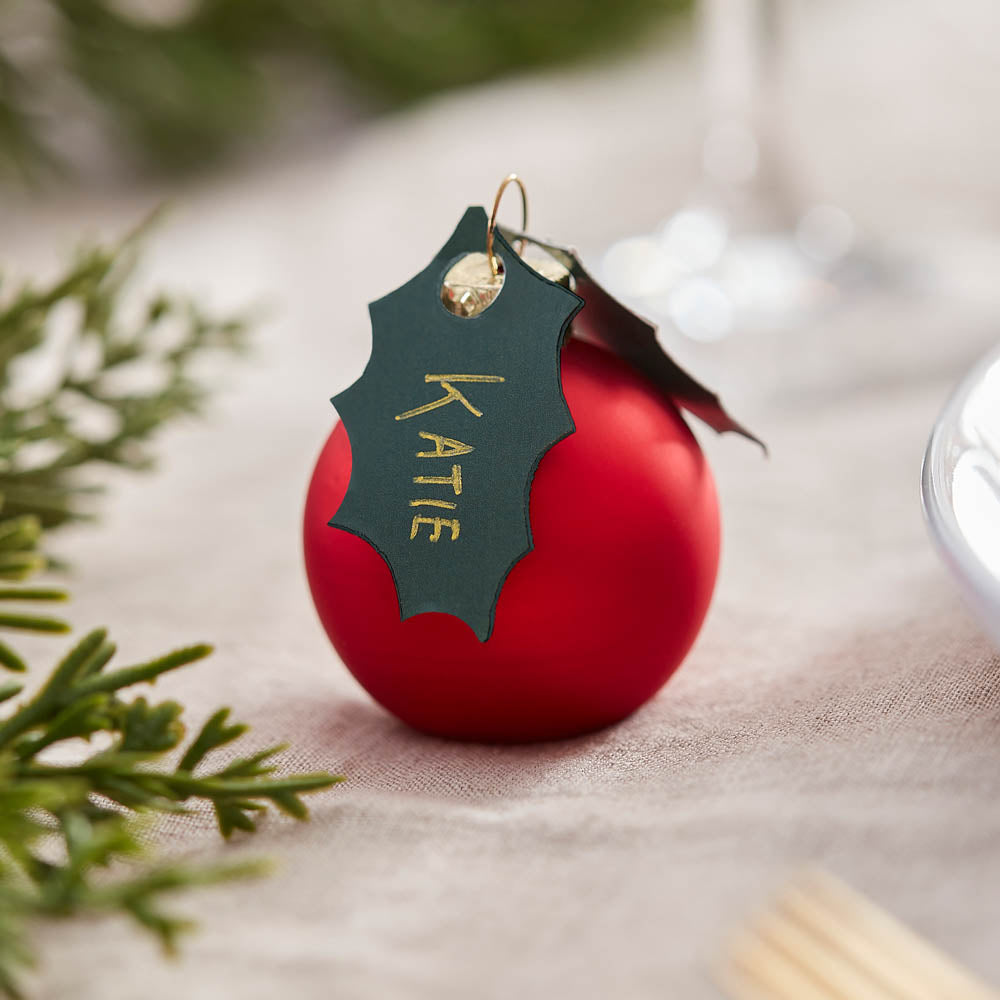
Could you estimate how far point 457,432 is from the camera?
0.58 metres

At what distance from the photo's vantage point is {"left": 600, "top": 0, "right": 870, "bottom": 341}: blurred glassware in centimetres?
139

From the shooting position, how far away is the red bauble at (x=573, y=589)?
569mm

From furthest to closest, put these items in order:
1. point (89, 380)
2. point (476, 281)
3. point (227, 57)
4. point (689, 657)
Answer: point (227, 57), point (89, 380), point (689, 657), point (476, 281)

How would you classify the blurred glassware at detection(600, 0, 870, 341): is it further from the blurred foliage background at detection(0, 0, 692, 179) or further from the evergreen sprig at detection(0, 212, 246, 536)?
the blurred foliage background at detection(0, 0, 692, 179)

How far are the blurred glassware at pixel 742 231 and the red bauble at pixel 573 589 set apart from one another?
30.2 inches

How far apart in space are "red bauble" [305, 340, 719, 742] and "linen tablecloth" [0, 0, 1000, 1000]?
35 millimetres

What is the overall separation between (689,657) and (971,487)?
266mm

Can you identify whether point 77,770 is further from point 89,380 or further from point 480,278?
point 89,380

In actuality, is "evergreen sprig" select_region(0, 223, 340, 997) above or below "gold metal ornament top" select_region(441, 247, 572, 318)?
below

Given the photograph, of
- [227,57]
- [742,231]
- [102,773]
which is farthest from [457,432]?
[227,57]

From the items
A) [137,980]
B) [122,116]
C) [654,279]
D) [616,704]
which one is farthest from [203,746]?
[122,116]

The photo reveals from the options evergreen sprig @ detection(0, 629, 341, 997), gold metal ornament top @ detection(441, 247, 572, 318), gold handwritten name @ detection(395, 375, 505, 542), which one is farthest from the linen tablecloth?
gold metal ornament top @ detection(441, 247, 572, 318)

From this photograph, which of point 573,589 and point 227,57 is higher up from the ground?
point 227,57

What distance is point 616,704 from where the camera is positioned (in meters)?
0.62
